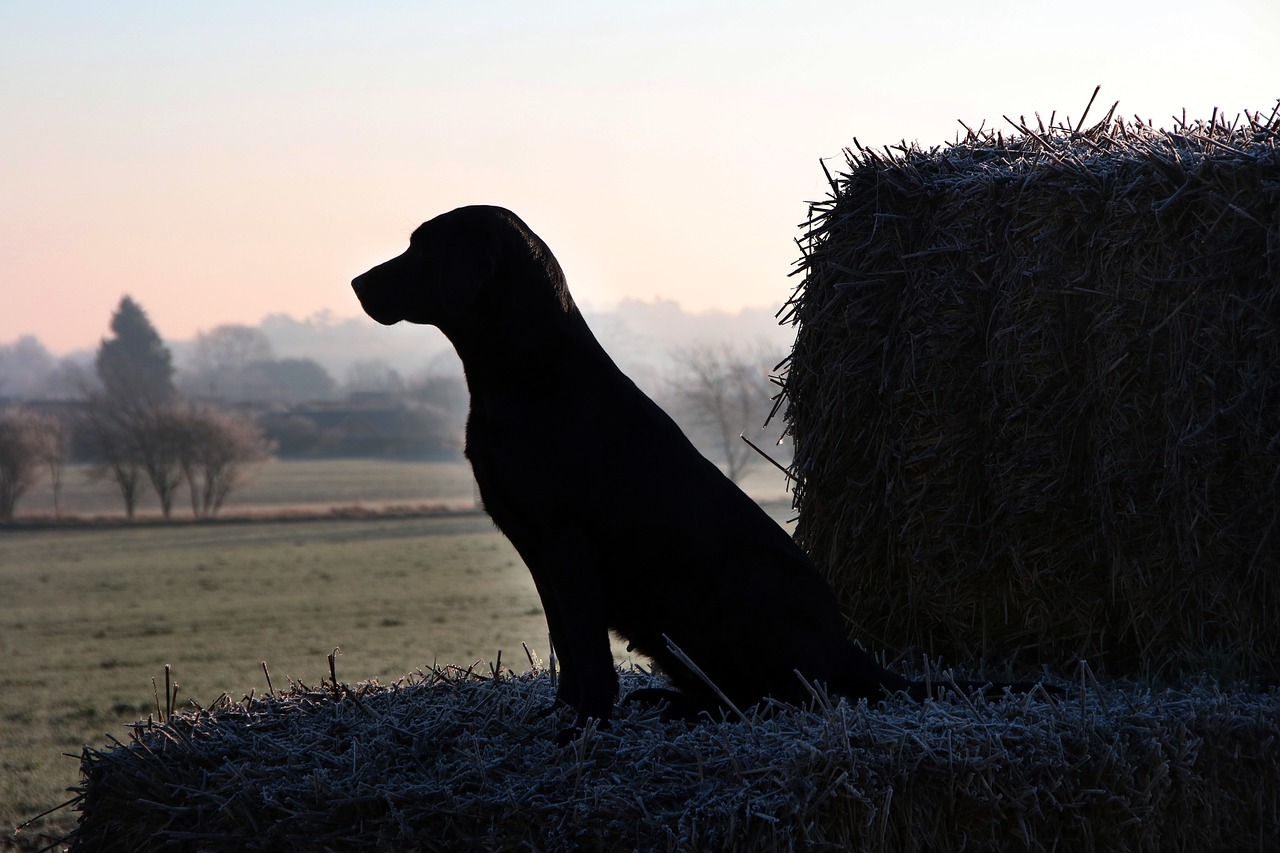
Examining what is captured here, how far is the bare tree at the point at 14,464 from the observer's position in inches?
1312

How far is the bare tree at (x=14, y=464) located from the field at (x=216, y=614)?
12.5ft

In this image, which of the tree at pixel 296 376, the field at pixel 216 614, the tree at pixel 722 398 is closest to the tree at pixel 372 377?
the tree at pixel 296 376

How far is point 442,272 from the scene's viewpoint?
2814mm

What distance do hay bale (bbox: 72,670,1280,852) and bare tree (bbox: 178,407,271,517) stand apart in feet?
124

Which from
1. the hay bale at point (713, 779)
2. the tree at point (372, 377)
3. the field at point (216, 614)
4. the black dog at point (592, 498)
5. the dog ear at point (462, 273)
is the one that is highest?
the tree at point (372, 377)

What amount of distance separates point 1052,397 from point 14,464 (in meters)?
36.1

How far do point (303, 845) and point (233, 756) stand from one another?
500 mm

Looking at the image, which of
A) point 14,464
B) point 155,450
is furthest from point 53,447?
point 14,464

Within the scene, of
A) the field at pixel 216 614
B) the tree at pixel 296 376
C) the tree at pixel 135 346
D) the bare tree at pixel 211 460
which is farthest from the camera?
the tree at pixel 296 376

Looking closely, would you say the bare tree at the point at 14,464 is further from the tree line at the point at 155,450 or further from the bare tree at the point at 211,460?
the bare tree at the point at 211,460

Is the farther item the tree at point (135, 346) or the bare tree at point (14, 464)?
the tree at point (135, 346)

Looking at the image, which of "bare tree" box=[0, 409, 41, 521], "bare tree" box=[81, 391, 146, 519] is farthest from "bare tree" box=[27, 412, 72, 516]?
"bare tree" box=[81, 391, 146, 519]

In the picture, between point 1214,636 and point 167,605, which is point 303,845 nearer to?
point 1214,636

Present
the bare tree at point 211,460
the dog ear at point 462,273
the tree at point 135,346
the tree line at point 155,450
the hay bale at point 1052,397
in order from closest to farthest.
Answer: the dog ear at point 462,273 → the hay bale at point 1052,397 → the tree line at point 155,450 → the bare tree at point 211,460 → the tree at point 135,346
